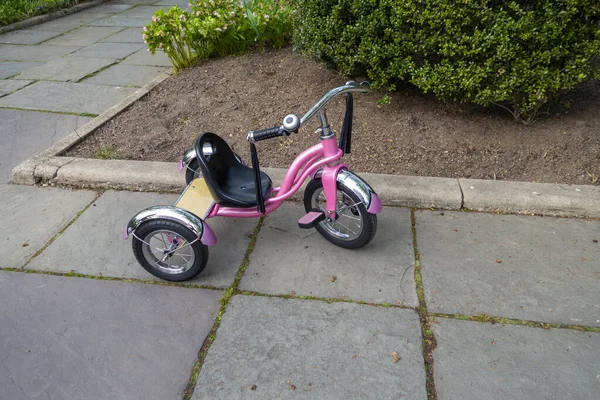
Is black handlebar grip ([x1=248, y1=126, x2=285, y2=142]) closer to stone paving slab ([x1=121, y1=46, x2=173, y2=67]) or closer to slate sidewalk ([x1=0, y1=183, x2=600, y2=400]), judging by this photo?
slate sidewalk ([x1=0, y1=183, x2=600, y2=400])

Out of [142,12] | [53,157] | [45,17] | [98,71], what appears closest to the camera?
[53,157]

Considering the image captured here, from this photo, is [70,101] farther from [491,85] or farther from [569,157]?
[569,157]

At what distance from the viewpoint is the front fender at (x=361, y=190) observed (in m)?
2.59

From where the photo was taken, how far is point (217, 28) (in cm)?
507

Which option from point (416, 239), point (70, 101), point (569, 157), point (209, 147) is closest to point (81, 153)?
point (70, 101)

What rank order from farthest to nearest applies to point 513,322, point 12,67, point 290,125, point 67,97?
point 12,67, point 67,97, point 513,322, point 290,125

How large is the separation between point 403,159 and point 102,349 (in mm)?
2539

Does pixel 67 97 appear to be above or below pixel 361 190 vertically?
below

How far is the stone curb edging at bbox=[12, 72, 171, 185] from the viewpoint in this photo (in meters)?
3.73

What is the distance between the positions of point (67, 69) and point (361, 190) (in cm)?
522

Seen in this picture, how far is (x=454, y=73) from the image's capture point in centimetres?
348

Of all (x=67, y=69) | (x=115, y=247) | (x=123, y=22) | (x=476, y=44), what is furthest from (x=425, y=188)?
(x=123, y=22)

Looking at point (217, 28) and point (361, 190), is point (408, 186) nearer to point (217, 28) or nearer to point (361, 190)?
point (361, 190)

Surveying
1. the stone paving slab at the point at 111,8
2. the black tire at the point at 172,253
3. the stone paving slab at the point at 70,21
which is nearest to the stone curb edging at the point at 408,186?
the black tire at the point at 172,253
